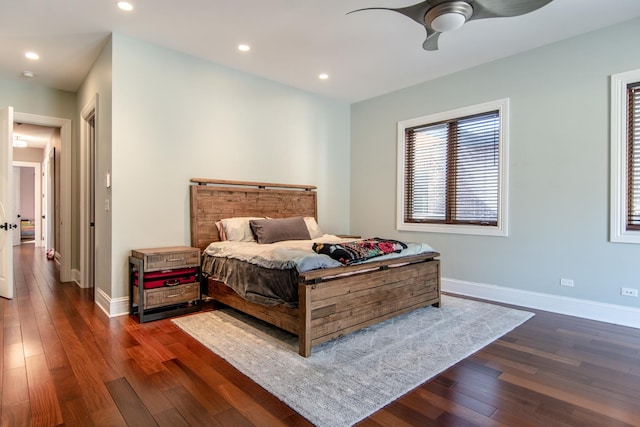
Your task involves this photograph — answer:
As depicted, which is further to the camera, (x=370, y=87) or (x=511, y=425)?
(x=370, y=87)

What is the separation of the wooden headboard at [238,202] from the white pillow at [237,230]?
19 centimetres

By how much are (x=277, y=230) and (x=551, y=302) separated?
314 centimetres

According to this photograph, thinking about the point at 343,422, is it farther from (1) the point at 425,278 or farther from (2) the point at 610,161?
(2) the point at 610,161

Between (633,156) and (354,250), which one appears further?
(633,156)

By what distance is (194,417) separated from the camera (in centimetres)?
179

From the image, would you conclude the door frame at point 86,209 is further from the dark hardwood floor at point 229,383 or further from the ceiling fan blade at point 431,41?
the ceiling fan blade at point 431,41

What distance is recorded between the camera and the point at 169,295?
3.45 meters

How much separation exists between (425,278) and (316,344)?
5.10 feet

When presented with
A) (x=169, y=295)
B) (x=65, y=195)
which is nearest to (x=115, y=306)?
(x=169, y=295)

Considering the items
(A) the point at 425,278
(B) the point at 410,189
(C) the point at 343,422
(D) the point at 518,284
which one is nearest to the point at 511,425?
(C) the point at 343,422

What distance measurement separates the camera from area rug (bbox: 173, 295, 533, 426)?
6.48ft

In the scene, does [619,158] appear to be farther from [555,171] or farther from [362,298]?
[362,298]

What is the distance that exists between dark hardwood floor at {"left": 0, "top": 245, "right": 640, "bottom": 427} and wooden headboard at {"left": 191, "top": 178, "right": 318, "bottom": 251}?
129cm

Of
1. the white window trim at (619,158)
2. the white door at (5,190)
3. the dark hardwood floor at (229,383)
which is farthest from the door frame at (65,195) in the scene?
the white window trim at (619,158)
